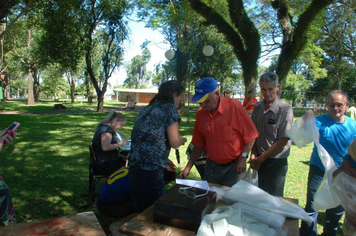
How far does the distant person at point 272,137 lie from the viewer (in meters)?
2.47

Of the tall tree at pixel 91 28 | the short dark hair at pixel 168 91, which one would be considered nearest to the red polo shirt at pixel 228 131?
the short dark hair at pixel 168 91

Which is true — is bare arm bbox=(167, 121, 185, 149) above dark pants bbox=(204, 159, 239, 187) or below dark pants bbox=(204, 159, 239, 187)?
above

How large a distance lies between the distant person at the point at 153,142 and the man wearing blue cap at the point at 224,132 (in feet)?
1.07

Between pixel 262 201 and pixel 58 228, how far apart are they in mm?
1277

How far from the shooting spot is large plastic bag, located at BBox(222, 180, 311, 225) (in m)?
1.57

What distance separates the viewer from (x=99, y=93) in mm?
20328

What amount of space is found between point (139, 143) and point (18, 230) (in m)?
1.00

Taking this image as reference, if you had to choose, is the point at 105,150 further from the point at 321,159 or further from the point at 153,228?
the point at 321,159

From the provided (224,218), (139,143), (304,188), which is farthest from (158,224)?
(304,188)

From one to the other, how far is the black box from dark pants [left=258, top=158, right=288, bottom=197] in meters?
1.27

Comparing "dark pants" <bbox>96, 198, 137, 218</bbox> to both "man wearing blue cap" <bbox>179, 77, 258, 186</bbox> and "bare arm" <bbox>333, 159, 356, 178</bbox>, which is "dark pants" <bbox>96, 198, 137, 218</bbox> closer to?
"man wearing blue cap" <bbox>179, 77, 258, 186</bbox>

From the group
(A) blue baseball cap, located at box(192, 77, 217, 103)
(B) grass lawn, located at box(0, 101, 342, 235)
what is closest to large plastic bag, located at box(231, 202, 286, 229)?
(A) blue baseball cap, located at box(192, 77, 217, 103)

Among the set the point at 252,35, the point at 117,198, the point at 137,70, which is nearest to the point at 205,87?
the point at 117,198

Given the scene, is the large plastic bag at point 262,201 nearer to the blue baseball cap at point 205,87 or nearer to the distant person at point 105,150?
the blue baseball cap at point 205,87
